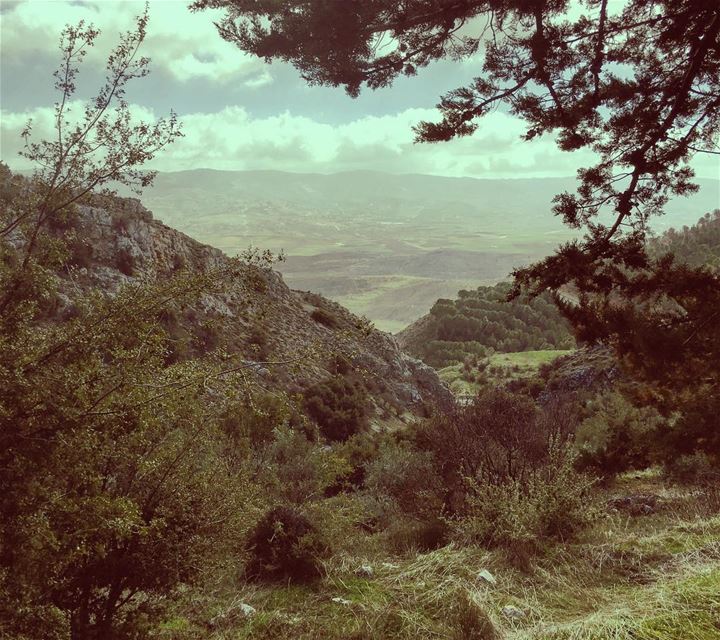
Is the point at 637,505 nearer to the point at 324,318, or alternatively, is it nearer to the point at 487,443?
the point at 487,443

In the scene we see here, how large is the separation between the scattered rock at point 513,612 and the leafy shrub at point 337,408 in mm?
15971

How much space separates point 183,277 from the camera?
14.3 feet

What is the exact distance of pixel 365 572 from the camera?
6504mm

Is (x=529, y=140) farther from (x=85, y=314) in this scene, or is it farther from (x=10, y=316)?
(x=10, y=316)

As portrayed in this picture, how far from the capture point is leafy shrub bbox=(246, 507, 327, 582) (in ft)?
22.0

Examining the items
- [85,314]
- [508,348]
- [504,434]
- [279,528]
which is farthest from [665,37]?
[508,348]

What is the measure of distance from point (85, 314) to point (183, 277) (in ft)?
2.69

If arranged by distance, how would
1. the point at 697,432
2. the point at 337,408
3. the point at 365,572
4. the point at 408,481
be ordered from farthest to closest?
1. the point at 337,408
2. the point at 408,481
3. the point at 697,432
4. the point at 365,572

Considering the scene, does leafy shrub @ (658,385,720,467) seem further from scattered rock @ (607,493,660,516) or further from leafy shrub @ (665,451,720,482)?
leafy shrub @ (665,451,720,482)

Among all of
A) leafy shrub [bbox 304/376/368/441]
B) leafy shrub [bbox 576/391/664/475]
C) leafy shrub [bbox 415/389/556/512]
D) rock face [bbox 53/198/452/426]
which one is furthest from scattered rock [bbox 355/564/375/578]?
leafy shrub [bbox 304/376/368/441]

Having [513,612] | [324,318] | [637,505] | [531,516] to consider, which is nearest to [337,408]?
[324,318]

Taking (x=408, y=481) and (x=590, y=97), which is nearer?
(x=590, y=97)

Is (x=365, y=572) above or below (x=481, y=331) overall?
above

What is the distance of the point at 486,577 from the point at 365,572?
167 cm
